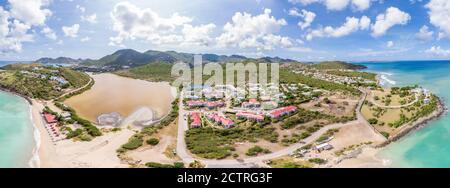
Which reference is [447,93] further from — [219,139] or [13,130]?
[13,130]

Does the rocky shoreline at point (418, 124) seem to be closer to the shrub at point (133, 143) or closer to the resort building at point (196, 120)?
the resort building at point (196, 120)

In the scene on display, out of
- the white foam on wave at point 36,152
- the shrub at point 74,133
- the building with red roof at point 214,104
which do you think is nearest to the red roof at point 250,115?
the building with red roof at point 214,104

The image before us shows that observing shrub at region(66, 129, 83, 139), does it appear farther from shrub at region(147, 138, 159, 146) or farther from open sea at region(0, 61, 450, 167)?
shrub at region(147, 138, 159, 146)

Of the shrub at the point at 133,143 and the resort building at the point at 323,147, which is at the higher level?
the resort building at the point at 323,147

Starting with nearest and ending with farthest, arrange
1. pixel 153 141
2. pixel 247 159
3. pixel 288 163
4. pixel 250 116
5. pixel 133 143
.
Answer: pixel 288 163
pixel 247 159
pixel 133 143
pixel 153 141
pixel 250 116

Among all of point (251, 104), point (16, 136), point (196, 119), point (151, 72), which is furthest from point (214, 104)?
point (151, 72)

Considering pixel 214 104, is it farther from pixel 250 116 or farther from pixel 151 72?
pixel 151 72
